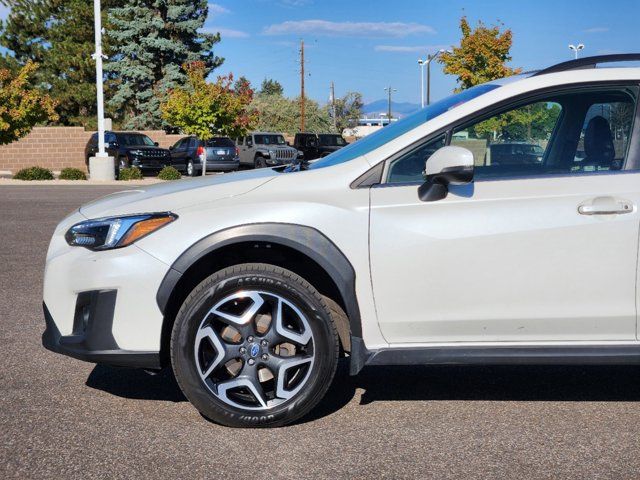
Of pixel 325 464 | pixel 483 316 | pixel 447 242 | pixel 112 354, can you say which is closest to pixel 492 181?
pixel 447 242

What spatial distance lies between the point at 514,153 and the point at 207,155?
3077 cm

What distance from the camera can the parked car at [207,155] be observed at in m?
34.6

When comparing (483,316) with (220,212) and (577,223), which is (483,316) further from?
(220,212)

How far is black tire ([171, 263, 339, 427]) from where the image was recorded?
424cm

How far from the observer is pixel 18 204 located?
19.2m

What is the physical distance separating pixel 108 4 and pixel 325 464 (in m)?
51.9

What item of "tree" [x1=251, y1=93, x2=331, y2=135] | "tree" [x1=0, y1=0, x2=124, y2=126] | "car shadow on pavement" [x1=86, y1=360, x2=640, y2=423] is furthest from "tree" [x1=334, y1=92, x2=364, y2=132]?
"car shadow on pavement" [x1=86, y1=360, x2=640, y2=423]

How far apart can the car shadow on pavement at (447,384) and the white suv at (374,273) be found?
0.57m

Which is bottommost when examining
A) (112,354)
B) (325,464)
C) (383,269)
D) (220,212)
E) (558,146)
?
(325,464)

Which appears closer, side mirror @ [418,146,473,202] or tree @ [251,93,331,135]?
side mirror @ [418,146,473,202]

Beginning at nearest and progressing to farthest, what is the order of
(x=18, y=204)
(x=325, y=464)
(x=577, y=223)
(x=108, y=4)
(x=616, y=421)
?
(x=325, y=464) < (x=577, y=223) < (x=616, y=421) < (x=18, y=204) < (x=108, y=4)

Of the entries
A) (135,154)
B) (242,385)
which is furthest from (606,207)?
(135,154)

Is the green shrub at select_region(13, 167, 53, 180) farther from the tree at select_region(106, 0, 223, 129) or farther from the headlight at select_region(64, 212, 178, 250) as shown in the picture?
the headlight at select_region(64, 212, 178, 250)

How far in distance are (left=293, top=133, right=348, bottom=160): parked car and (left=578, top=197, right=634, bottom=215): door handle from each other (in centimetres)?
3656
